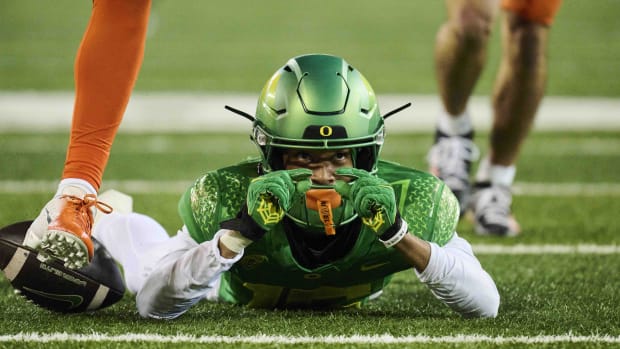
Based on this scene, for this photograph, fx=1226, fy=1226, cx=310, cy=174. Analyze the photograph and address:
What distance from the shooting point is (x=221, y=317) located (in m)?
3.33

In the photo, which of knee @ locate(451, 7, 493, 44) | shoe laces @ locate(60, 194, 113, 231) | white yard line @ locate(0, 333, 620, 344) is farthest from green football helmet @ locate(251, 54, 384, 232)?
knee @ locate(451, 7, 493, 44)

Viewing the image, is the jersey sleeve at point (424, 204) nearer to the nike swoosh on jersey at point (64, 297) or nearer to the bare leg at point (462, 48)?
the nike swoosh on jersey at point (64, 297)

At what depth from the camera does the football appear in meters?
3.26

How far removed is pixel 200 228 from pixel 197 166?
3.11 meters

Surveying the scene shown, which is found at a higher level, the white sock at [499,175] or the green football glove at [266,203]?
the green football glove at [266,203]

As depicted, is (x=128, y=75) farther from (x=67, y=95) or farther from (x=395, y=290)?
(x=67, y=95)

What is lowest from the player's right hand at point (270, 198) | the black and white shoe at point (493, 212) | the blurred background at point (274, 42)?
the blurred background at point (274, 42)

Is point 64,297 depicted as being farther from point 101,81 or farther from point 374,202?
point 374,202

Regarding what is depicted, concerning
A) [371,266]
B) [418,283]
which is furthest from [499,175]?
[371,266]

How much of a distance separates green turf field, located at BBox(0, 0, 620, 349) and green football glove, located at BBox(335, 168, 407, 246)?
27cm

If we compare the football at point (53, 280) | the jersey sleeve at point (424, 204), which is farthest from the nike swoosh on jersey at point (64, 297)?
the jersey sleeve at point (424, 204)

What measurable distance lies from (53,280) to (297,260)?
0.66m

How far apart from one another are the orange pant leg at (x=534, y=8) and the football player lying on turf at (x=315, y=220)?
162cm

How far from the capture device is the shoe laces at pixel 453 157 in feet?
16.3
